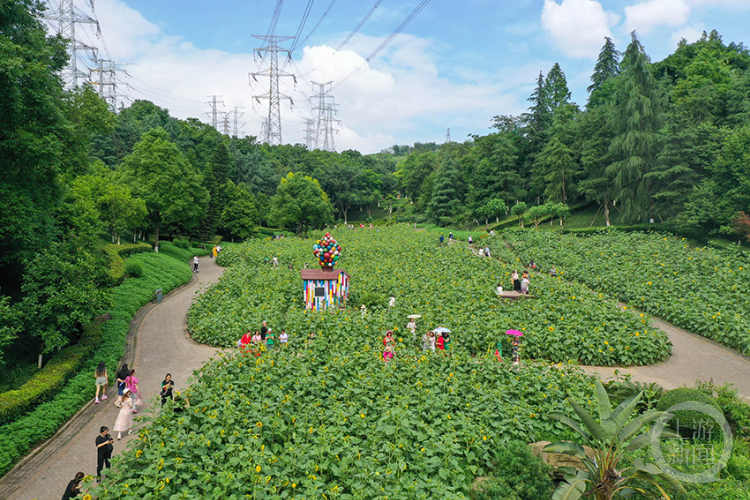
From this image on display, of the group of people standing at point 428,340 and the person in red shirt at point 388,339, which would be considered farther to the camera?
the person in red shirt at point 388,339

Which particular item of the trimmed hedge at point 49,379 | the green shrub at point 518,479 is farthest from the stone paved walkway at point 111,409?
the green shrub at point 518,479

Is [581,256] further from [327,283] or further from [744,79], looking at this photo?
[744,79]

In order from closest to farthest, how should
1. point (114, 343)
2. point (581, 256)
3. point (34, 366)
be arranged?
point (34, 366) < point (114, 343) < point (581, 256)

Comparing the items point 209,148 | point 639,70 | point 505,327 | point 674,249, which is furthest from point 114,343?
point 209,148

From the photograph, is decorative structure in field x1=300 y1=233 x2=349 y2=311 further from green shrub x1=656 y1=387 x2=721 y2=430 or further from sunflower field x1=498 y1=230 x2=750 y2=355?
→ sunflower field x1=498 y1=230 x2=750 y2=355

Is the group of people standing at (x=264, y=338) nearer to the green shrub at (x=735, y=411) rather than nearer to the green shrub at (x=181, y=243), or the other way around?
the green shrub at (x=735, y=411)

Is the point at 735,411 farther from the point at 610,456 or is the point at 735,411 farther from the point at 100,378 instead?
the point at 100,378
